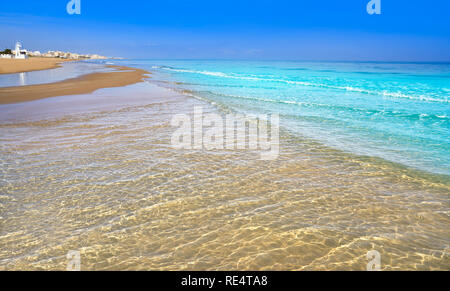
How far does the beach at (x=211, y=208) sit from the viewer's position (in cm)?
373

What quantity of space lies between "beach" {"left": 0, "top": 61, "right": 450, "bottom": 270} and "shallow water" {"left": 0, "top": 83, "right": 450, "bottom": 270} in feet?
0.06

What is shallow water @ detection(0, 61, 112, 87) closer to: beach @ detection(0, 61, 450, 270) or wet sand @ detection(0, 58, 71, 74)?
wet sand @ detection(0, 58, 71, 74)

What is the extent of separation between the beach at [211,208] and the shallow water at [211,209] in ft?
0.06

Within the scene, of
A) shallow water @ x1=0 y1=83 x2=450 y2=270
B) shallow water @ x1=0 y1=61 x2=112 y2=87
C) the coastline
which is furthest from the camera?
the coastline

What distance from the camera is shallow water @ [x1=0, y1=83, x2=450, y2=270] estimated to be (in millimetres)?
3732

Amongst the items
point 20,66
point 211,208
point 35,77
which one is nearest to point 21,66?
point 20,66

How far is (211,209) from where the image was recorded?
489 centimetres

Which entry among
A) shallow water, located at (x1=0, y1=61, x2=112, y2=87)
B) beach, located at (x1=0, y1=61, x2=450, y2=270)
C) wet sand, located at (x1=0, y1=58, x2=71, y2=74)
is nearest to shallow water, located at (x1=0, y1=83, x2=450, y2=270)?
beach, located at (x1=0, y1=61, x2=450, y2=270)

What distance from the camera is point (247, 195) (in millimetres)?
5430

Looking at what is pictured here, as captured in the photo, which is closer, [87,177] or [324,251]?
[324,251]
